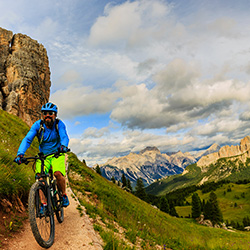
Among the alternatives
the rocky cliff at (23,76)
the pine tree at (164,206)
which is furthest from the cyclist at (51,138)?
the pine tree at (164,206)

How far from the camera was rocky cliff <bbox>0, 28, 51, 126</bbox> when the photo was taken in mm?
70938

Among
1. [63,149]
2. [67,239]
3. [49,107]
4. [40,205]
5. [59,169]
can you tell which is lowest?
[67,239]

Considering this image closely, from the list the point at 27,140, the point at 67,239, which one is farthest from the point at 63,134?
the point at 67,239

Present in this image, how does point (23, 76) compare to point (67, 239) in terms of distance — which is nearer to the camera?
point (67, 239)

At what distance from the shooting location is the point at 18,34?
3533 inches

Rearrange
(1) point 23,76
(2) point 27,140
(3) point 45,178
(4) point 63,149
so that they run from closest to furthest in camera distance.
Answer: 1. (3) point 45,178
2. (4) point 63,149
3. (2) point 27,140
4. (1) point 23,76

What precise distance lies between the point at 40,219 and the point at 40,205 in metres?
0.40

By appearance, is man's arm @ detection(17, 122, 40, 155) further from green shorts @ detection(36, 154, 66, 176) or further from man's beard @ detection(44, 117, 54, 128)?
green shorts @ detection(36, 154, 66, 176)

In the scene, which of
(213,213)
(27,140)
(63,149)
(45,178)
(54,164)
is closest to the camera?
(45,178)

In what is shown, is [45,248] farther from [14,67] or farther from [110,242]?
[14,67]

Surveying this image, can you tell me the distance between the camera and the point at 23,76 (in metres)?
79.6

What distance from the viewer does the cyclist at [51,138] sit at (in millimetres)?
6631

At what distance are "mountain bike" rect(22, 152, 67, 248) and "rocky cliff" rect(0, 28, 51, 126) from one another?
70210mm

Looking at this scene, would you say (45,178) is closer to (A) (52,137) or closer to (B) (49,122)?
(A) (52,137)
